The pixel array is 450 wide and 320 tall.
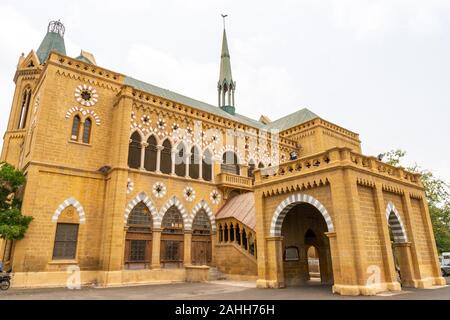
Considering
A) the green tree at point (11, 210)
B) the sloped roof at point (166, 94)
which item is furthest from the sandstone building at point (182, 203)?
the sloped roof at point (166, 94)

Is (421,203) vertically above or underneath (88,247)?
above

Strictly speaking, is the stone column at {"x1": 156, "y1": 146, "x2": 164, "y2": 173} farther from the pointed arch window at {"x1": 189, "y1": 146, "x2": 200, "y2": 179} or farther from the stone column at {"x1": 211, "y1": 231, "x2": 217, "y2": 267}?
the stone column at {"x1": 211, "y1": 231, "x2": 217, "y2": 267}

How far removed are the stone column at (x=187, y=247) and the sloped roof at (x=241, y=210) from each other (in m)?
2.51

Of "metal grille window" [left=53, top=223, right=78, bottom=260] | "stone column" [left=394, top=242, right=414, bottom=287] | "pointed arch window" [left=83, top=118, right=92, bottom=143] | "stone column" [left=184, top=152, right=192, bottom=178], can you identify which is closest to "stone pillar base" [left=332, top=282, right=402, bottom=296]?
"stone column" [left=394, top=242, right=414, bottom=287]

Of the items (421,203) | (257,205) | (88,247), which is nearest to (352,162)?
(257,205)

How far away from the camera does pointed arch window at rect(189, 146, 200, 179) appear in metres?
23.4

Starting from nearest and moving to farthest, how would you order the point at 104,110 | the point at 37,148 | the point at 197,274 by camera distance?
the point at 37,148 < the point at 197,274 < the point at 104,110

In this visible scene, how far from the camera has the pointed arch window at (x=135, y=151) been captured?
20359 mm

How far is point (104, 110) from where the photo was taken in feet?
67.4

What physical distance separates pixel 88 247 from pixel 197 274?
22.0 feet

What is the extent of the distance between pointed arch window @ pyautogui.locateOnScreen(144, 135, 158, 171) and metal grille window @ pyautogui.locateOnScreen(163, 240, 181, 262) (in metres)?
5.21

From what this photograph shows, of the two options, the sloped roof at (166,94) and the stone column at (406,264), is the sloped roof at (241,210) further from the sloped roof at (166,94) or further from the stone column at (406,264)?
the sloped roof at (166,94)

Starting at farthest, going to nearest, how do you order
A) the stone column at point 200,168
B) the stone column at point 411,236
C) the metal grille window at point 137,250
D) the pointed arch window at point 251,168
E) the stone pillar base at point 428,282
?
the pointed arch window at point 251,168 < the stone column at point 200,168 < the metal grille window at point 137,250 < the stone column at point 411,236 < the stone pillar base at point 428,282

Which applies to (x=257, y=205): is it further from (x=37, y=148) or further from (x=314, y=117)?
(x=314, y=117)
